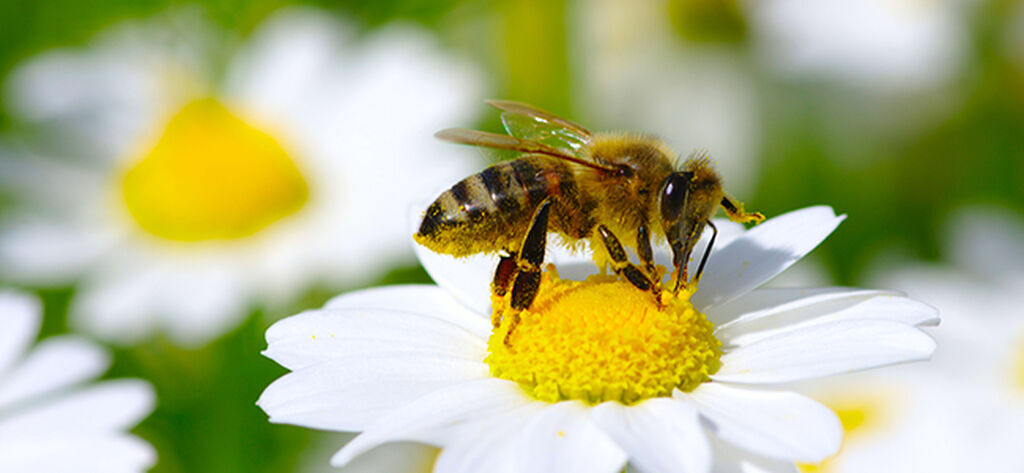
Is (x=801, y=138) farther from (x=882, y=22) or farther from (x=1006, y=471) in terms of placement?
(x=1006, y=471)

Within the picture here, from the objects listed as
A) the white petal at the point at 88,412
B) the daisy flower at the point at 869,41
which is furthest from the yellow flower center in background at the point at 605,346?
the daisy flower at the point at 869,41

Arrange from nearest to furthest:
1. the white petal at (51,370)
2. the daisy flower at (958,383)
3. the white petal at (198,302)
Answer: the white petal at (51,370)
the daisy flower at (958,383)
the white petal at (198,302)

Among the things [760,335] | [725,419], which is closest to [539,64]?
[760,335]

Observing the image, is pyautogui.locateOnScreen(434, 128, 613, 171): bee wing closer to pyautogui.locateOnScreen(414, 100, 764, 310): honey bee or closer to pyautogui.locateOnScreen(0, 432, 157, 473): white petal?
pyautogui.locateOnScreen(414, 100, 764, 310): honey bee

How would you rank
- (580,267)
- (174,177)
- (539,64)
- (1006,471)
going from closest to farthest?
1. (580,267)
2. (1006,471)
3. (174,177)
4. (539,64)

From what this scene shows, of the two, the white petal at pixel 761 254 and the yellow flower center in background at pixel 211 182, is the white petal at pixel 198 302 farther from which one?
the white petal at pixel 761 254

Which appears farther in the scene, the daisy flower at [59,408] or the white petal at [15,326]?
the white petal at [15,326]
